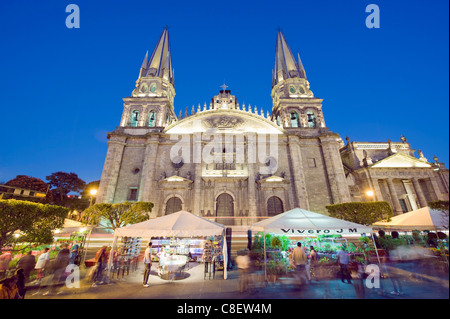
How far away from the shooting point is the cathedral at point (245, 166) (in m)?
23.3

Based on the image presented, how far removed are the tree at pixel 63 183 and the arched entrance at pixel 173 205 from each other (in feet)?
136

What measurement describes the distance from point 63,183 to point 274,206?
56298 millimetres

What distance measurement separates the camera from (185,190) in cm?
2348

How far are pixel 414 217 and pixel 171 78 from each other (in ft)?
136

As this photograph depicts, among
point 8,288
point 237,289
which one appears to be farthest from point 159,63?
point 237,289

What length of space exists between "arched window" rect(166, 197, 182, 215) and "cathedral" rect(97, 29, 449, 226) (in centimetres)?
12

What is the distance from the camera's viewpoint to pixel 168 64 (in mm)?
37031

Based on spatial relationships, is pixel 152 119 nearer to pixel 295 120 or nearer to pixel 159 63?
pixel 159 63

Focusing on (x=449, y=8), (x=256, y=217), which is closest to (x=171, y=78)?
(x=256, y=217)

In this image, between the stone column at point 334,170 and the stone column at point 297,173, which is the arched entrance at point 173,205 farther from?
the stone column at point 334,170
